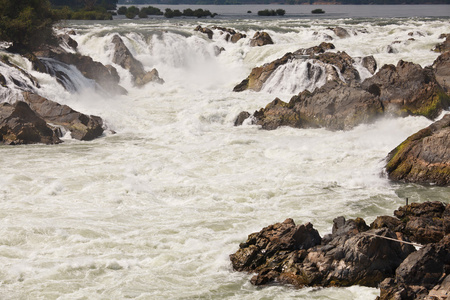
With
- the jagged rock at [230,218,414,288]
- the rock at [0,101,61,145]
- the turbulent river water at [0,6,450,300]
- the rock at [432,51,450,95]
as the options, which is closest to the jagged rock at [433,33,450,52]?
the turbulent river water at [0,6,450,300]

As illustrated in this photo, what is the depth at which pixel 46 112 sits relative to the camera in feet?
88.6

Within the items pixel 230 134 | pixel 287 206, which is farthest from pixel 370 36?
pixel 287 206

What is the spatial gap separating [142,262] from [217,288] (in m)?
2.23

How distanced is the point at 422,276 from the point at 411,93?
658 inches

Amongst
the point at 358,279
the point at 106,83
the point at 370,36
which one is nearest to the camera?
the point at 358,279

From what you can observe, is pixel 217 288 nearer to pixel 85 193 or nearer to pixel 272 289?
pixel 272 289

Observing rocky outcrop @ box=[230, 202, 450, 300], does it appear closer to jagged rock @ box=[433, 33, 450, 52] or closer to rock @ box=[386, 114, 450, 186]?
rock @ box=[386, 114, 450, 186]

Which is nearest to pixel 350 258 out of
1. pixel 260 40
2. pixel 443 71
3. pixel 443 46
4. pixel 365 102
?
pixel 365 102

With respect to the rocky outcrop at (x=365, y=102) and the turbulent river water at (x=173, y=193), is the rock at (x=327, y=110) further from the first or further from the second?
the turbulent river water at (x=173, y=193)

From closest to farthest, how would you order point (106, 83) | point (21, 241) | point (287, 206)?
point (21, 241) → point (287, 206) → point (106, 83)

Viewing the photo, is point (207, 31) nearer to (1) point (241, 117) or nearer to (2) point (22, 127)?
(1) point (241, 117)

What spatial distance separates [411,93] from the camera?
2673 cm

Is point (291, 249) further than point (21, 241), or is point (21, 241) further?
point (21, 241)

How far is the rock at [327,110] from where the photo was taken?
2627cm
